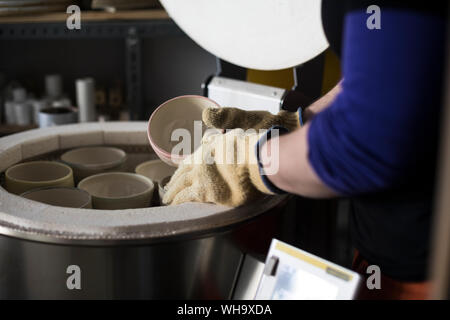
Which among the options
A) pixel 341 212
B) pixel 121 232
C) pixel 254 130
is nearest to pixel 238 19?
pixel 254 130

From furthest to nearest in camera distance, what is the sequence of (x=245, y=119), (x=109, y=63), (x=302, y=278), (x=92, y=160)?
(x=109, y=63), (x=92, y=160), (x=245, y=119), (x=302, y=278)

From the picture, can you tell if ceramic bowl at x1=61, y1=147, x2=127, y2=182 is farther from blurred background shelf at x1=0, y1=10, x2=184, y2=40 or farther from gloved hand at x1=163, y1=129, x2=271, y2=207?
blurred background shelf at x1=0, y1=10, x2=184, y2=40

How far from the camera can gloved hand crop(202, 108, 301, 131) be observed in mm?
773

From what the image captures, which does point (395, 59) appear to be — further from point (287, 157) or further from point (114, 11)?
point (114, 11)

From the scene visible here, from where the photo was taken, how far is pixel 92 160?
1.10m

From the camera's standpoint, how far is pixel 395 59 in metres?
0.45

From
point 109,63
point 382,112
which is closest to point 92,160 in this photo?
point 382,112

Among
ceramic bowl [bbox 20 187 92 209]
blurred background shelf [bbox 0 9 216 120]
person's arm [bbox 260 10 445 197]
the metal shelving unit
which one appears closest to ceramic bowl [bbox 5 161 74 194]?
ceramic bowl [bbox 20 187 92 209]

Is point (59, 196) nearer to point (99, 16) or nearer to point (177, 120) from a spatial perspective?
point (177, 120)

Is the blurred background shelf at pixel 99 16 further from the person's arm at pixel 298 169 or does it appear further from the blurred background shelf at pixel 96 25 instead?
the person's arm at pixel 298 169

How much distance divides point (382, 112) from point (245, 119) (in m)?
0.36

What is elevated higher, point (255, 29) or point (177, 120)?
point (255, 29)

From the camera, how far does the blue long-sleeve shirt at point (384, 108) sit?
17.8 inches
